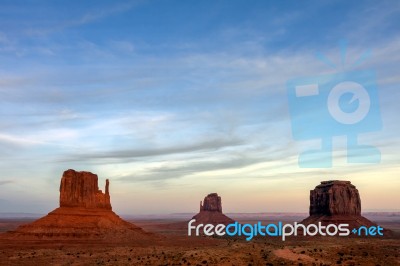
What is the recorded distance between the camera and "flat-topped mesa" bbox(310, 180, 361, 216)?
442 ft

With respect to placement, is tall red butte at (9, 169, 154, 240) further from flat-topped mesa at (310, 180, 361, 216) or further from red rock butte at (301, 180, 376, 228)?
flat-topped mesa at (310, 180, 361, 216)

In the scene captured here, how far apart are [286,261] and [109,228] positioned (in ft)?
158

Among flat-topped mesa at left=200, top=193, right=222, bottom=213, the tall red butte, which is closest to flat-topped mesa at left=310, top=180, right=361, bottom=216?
flat-topped mesa at left=200, top=193, right=222, bottom=213

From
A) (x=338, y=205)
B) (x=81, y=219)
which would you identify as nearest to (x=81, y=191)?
(x=81, y=219)

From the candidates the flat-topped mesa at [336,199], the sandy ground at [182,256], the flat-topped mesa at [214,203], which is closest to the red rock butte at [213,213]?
the flat-topped mesa at [214,203]

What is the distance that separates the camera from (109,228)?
300 feet

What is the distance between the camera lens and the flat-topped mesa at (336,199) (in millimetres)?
134625

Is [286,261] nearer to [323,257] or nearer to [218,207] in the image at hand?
[323,257]

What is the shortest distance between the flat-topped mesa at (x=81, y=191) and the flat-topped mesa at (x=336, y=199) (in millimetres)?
76221

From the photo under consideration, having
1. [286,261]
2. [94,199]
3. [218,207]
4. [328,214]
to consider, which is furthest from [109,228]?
[218,207]

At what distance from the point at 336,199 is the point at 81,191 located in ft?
278

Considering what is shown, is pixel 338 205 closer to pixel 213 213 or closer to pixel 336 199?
pixel 336 199

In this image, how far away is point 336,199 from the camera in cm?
13525

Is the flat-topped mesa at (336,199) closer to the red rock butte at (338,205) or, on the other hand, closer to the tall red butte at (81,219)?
the red rock butte at (338,205)
